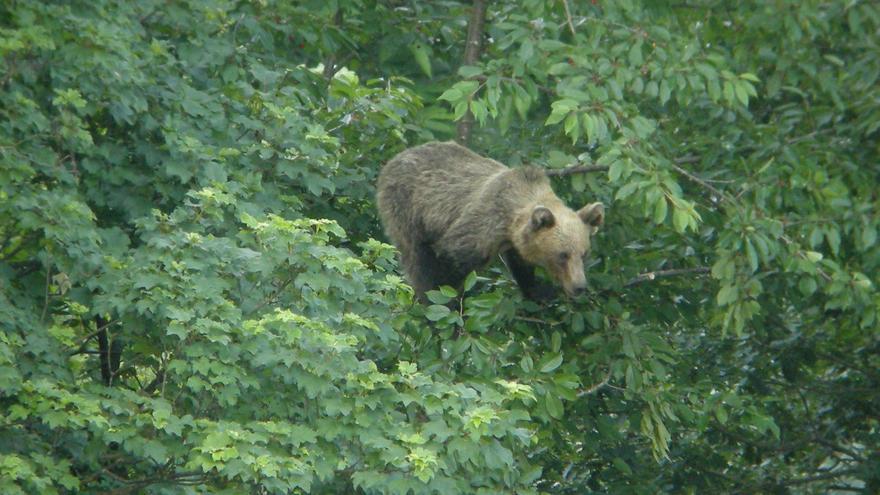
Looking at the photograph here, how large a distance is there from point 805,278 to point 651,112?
217 centimetres

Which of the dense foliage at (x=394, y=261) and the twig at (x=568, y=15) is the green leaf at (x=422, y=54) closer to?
the dense foliage at (x=394, y=261)

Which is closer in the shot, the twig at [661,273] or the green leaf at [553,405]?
the green leaf at [553,405]

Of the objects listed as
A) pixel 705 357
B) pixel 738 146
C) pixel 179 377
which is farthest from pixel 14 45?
pixel 705 357

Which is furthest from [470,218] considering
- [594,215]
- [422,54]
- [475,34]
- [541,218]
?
[422,54]

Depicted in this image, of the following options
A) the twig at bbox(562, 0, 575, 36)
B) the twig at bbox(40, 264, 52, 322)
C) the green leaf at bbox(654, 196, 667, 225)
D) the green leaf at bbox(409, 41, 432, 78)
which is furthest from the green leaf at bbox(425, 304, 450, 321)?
the green leaf at bbox(409, 41, 432, 78)

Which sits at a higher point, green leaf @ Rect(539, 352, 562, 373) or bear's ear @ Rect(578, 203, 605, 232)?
bear's ear @ Rect(578, 203, 605, 232)

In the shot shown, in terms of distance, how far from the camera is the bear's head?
8.20 meters

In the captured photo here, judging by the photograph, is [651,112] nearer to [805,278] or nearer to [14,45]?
[805,278]

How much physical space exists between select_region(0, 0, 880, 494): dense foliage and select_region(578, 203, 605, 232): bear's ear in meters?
0.13

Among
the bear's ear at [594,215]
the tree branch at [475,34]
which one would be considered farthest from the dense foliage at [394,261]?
the tree branch at [475,34]

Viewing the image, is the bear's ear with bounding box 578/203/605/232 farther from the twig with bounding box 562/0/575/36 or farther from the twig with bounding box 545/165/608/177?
the twig with bounding box 562/0/575/36

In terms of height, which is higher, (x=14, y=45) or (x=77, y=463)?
(x=14, y=45)

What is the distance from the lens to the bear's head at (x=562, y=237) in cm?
820

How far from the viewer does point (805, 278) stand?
25.6 ft
